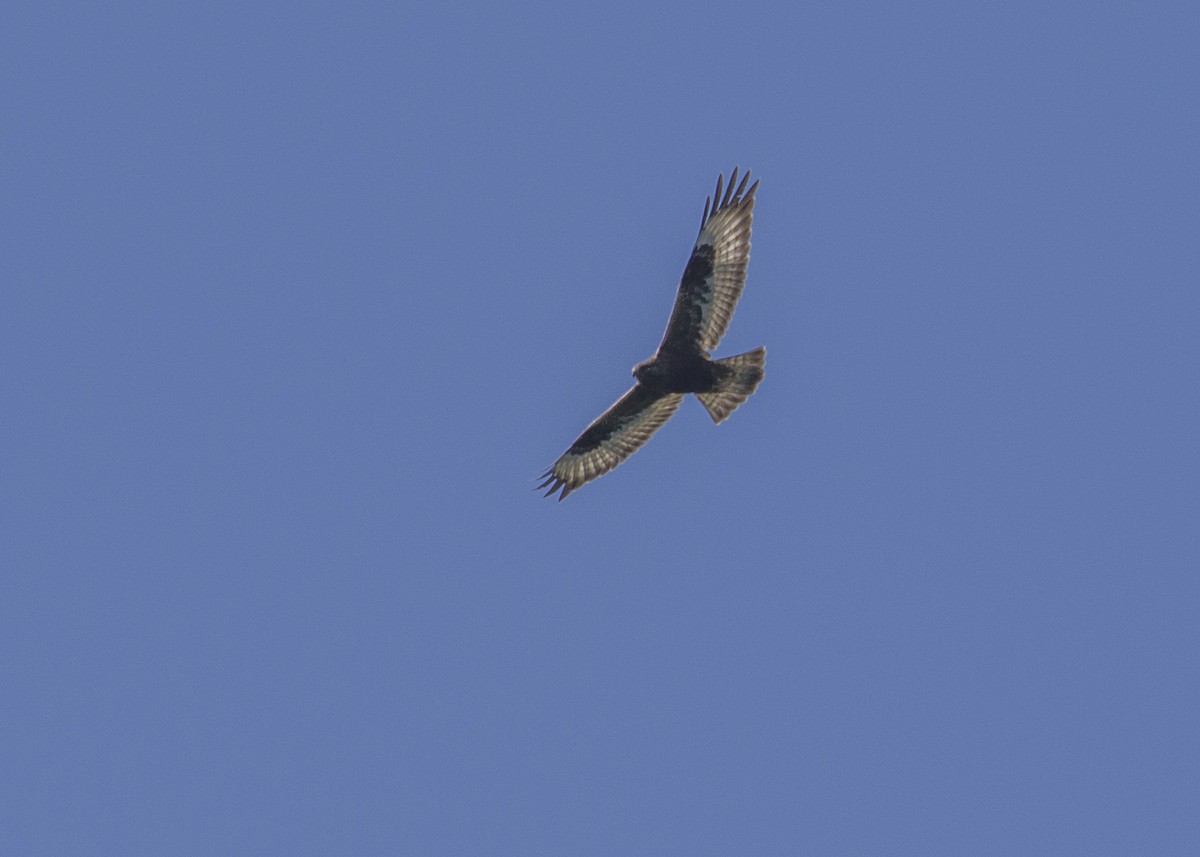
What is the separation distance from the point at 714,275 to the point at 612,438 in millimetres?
2909

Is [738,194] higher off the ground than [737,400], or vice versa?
[738,194]

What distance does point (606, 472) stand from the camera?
85.1ft

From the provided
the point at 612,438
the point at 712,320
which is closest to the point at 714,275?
the point at 712,320

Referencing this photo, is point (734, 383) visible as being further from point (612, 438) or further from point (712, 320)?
point (612, 438)

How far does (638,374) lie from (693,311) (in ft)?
3.36

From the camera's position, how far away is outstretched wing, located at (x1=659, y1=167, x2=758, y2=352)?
939 inches

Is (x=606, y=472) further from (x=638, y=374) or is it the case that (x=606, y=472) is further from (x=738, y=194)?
(x=738, y=194)

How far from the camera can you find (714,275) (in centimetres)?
2388

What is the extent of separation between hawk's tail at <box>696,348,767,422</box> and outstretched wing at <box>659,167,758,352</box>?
1.56 feet

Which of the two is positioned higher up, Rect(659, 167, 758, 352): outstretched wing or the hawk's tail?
Rect(659, 167, 758, 352): outstretched wing

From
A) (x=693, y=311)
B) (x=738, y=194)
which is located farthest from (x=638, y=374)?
(x=738, y=194)

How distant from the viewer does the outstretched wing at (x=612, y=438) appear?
2523 centimetres

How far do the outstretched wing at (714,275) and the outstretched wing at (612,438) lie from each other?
1227 millimetres

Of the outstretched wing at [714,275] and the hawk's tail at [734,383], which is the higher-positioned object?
the outstretched wing at [714,275]
